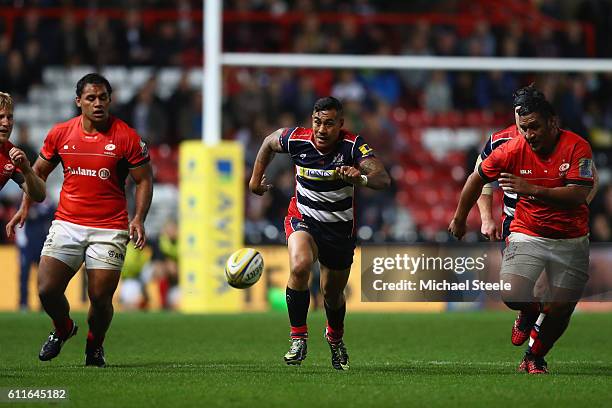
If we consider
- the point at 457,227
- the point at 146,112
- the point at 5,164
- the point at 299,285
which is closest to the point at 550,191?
the point at 457,227

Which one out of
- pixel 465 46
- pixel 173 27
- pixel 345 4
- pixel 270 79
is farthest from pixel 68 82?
pixel 465 46

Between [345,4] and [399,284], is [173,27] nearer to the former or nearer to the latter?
[345,4]

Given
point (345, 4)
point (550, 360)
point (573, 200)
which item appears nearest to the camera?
point (573, 200)

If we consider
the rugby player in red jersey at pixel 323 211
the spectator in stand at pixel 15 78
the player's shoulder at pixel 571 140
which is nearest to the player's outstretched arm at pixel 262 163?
the rugby player in red jersey at pixel 323 211

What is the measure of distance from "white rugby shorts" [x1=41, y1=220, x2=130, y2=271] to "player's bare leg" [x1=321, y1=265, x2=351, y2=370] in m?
1.54

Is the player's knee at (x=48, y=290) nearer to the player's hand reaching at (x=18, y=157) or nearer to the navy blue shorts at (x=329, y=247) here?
the player's hand reaching at (x=18, y=157)

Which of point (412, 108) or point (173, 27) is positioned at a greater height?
point (173, 27)

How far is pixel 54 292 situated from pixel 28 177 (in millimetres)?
1089

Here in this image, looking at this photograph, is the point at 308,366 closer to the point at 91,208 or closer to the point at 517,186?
the point at 91,208

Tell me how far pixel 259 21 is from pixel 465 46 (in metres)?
3.63

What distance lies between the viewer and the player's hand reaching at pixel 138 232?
9.19 metres

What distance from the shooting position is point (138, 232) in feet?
30.2

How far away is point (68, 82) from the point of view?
21531mm

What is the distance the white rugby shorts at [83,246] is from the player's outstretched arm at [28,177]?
50 cm
